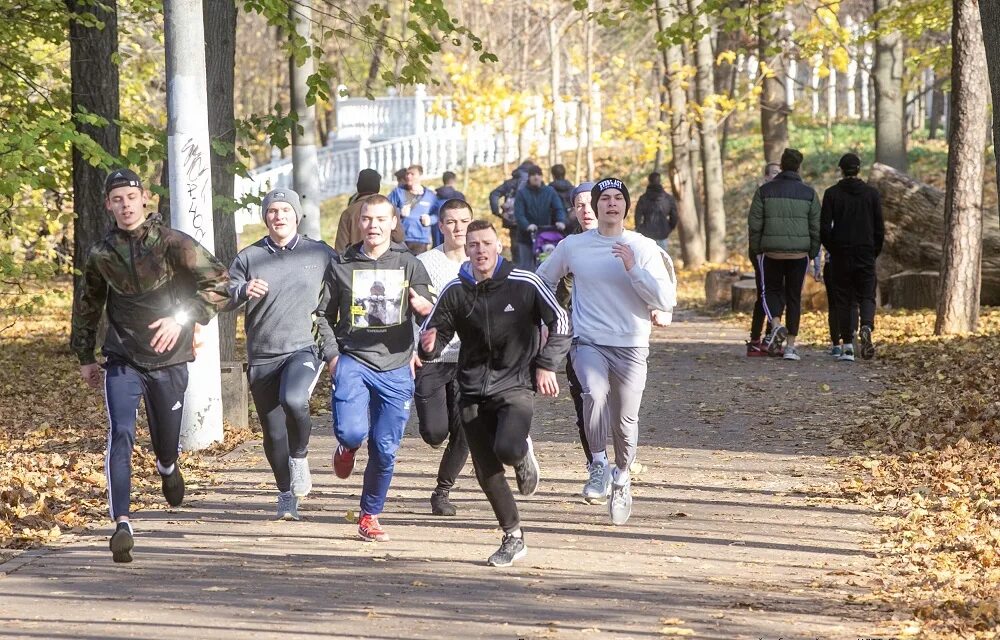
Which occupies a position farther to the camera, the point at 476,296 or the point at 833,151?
the point at 833,151

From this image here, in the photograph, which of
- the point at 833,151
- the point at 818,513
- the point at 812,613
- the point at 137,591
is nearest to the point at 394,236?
the point at 818,513

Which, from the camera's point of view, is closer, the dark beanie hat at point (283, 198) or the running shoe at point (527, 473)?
the running shoe at point (527, 473)

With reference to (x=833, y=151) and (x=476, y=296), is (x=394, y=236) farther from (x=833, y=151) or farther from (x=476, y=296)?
(x=833, y=151)

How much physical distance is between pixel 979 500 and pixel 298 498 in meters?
4.02

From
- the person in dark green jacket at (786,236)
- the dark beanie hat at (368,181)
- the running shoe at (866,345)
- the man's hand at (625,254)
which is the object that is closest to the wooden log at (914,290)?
the running shoe at (866,345)

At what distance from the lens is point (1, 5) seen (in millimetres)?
16406

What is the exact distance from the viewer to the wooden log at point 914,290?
65.5ft

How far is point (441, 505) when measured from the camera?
8.70 metres

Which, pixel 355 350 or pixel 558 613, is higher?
pixel 355 350

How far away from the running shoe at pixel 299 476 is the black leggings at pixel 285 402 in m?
0.03

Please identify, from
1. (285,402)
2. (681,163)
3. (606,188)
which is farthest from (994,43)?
(681,163)

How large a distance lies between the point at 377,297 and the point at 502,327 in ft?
2.77

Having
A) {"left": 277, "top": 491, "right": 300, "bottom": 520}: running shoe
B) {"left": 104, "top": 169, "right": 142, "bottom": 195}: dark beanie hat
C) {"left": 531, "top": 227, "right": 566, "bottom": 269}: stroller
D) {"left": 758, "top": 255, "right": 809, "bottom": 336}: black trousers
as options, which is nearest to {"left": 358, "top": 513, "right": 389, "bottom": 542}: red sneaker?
{"left": 277, "top": 491, "right": 300, "bottom": 520}: running shoe

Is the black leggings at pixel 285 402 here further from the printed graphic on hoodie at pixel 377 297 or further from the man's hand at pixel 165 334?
the man's hand at pixel 165 334
